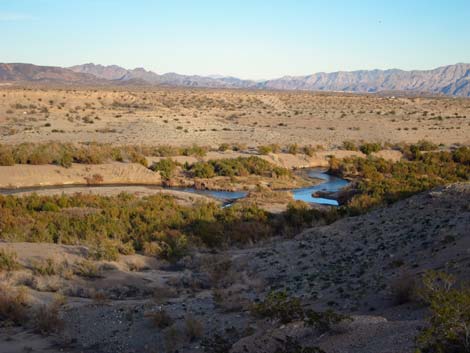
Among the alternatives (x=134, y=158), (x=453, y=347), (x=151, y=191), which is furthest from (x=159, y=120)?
(x=453, y=347)

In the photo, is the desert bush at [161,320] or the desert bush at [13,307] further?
the desert bush at [13,307]

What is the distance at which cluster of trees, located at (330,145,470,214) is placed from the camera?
22.4 meters

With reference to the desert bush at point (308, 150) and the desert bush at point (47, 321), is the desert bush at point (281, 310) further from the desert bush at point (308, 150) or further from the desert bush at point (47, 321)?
the desert bush at point (308, 150)

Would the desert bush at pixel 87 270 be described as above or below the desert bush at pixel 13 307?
below

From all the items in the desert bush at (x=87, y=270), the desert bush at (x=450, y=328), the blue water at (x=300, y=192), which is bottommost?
the blue water at (x=300, y=192)

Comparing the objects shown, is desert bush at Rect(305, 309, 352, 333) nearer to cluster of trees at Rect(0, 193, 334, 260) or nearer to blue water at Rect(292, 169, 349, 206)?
cluster of trees at Rect(0, 193, 334, 260)

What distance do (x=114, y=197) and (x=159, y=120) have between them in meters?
32.5

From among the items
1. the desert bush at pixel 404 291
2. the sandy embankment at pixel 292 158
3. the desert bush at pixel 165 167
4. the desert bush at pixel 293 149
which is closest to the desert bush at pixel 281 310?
the desert bush at pixel 404 291

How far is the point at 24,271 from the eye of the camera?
14.1m

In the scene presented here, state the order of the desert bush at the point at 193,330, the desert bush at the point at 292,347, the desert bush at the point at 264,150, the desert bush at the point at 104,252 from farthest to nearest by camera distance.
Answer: the desert bush at the point at 264,150
the desert bush at the point at 104,252
the desert bush at the point at 193,330
the desert bush at the point at 292,347

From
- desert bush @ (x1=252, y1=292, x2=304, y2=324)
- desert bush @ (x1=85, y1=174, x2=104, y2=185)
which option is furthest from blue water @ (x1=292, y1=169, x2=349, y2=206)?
desert bush @ (x1=252, y1=292, x2=304, y2=324)

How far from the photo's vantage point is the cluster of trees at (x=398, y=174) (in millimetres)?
22438

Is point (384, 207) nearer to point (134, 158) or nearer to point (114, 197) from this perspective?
point (114, 197)

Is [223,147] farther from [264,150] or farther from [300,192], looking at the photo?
[300,192]
